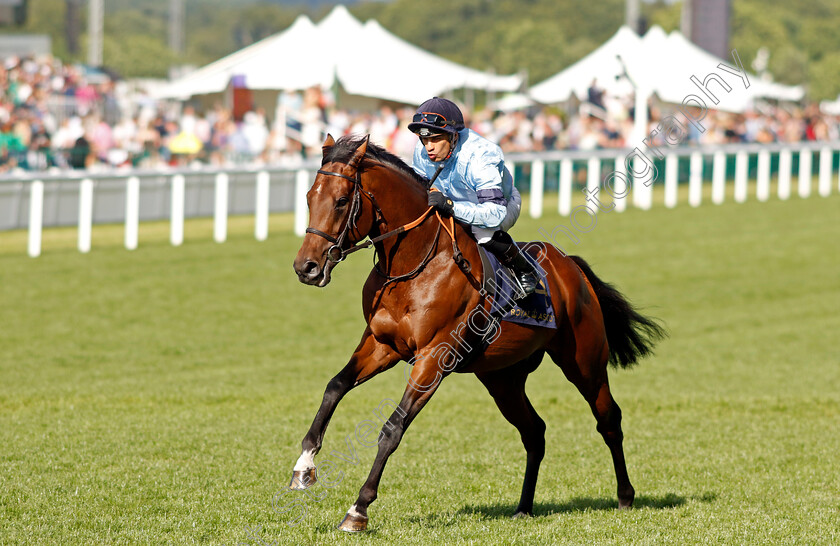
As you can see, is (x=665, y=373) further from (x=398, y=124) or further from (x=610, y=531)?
(x=398, y=124)

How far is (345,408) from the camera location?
8789 millimetres

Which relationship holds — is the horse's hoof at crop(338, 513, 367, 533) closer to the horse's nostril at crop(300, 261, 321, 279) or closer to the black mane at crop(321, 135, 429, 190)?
the horse's nostril at crop(300, 261, 321, 279)

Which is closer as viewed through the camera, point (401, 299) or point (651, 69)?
point (401, 299)

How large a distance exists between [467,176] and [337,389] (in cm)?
121

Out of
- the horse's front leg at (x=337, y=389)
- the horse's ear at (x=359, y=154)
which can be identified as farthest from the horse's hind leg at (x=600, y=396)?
the horse's ear at (x=359, y=154)

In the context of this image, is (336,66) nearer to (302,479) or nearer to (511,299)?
(511,299)

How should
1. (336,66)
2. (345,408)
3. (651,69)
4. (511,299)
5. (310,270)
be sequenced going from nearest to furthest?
1. (310,270)
2. (511,299)
3. (345,408)
4. (651,69)
5. (336,66)

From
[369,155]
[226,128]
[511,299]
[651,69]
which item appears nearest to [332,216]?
[369,155]

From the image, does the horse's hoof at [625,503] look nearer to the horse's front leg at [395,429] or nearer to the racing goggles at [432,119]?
the horse's front leg at [395,429]

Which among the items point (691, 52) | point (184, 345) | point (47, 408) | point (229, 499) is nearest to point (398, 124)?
point (691, 52)

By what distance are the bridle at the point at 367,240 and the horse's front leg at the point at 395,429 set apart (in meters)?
0.46

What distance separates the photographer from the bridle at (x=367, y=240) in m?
4.82

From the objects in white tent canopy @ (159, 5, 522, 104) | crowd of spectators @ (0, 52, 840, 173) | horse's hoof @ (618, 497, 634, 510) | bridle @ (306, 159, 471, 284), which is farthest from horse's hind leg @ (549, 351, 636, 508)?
white tent canopy @ (159, 5, 522, 104)

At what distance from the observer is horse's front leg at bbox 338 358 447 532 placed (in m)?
4.91
